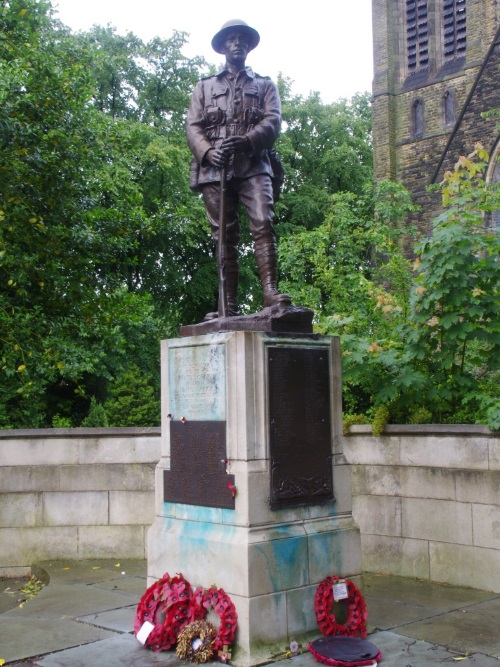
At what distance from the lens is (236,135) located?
6.61 m

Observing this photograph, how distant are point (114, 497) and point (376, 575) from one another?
3351 millimetres

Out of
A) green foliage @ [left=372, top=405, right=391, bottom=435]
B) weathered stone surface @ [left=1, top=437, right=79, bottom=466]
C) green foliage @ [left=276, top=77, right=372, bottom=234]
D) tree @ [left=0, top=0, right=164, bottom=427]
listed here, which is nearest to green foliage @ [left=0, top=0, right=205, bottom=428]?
tree @ [left=0, top=0, right=164, bottom=427]

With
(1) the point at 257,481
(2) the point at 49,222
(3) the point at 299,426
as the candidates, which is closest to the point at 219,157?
(3) the point at 299,426

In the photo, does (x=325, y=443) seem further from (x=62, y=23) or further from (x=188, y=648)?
(x=62, y=23)

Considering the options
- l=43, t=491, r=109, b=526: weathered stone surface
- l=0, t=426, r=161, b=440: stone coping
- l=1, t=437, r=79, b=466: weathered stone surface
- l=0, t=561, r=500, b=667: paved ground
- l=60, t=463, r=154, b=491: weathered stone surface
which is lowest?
l=0, t=561, r=500, b=667: paved ground

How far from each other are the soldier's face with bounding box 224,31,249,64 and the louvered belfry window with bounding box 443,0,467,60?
3119cm

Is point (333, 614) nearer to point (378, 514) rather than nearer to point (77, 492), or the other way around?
point (378, 514)

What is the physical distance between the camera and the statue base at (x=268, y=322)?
248 inches

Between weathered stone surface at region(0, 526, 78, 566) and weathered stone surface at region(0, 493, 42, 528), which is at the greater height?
weathered stone surface at region(0, 493, 42, 528)

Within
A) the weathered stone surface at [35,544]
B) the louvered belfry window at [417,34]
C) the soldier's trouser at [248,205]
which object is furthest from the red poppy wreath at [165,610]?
the louvered belfry window at [417,34]

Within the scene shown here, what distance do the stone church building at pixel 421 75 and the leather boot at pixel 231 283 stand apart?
2647 cm

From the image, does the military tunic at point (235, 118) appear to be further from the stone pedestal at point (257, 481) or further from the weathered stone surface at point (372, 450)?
the weathered stone surface at point (372, 450)

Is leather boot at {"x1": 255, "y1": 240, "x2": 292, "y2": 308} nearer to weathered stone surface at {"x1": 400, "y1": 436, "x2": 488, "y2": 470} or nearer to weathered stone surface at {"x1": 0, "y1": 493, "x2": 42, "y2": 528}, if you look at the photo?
weathered stone surface at {"x1": 400, "y1": 436, "x2": 488, "y2": 470}

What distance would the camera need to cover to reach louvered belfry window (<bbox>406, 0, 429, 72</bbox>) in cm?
3600
